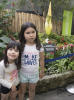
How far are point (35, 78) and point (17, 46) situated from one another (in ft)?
2.08

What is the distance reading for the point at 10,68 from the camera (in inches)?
81.7

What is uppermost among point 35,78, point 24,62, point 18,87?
point 24,62

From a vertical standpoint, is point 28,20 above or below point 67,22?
above

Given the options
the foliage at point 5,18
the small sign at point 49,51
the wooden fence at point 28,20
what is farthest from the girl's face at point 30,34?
the wooden fence at point 28,20

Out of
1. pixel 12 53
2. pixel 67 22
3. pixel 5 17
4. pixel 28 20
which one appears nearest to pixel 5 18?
pixel 5 17

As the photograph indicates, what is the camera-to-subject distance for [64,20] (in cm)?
627

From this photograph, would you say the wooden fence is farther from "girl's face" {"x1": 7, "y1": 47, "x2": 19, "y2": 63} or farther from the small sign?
"girl's face" {"x1": 7, "y1": 47, "x2": 19, "y2": 63}

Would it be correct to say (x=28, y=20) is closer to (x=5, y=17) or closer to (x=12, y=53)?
(x=5, y=17)

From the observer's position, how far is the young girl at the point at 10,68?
2.03 m

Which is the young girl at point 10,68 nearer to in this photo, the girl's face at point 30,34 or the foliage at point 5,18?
the girl's face at point 30,34

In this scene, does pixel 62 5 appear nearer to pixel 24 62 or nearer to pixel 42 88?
pixel 42 88

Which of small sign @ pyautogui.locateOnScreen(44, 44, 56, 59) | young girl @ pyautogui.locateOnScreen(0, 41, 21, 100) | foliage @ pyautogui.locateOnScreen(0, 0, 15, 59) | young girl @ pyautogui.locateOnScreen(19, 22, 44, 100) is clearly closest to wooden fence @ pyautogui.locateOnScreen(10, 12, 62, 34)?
foliage @ pyautogui.locateOnScreen(0, 0, 15, 59)

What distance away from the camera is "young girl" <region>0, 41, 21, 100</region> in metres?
2.03

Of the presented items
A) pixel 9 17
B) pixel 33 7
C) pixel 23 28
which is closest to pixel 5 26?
pixel 9 17
